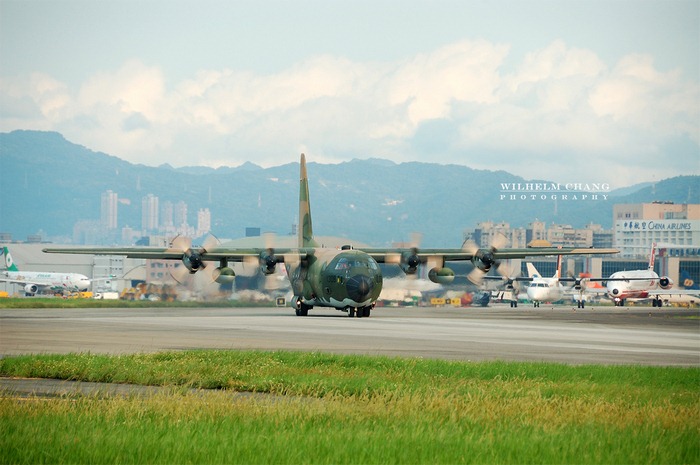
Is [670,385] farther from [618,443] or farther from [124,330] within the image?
[124,330]

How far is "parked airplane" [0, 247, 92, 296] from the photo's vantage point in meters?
129

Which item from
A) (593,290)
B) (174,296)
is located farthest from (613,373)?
(593,290)

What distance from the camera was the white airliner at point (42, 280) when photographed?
129375 millimetres

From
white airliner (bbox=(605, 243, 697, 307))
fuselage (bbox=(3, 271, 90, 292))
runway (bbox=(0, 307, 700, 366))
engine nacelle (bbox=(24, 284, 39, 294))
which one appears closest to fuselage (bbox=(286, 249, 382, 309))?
runway (bbox=(0, 307, 700, 366))

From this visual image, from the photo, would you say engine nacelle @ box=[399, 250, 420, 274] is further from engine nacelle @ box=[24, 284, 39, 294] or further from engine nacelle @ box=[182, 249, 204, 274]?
engine nacelle @ box=[24, 284, 39, 294]

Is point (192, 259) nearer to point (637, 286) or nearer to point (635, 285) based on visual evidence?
point (635, 285)

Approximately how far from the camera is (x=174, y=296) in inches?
3248

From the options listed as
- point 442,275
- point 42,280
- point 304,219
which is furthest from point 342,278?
point 42,280

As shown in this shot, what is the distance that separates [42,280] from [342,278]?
8753 cm

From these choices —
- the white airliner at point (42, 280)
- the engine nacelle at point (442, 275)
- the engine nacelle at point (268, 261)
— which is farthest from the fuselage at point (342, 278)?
the white airliner at point (42, 280)

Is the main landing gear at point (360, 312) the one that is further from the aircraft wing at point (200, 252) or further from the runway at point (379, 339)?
the runway at point (379, 339)

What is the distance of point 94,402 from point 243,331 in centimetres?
2489

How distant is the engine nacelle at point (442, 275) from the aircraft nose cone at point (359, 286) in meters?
6.05

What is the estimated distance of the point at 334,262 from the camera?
5472 cm
